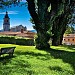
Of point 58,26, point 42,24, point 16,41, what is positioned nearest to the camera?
point 42,24

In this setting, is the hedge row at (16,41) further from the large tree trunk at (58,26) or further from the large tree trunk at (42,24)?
the large tree trunk at (42,24)

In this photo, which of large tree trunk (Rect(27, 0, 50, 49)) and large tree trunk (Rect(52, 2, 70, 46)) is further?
large tree trunk (Rect(52, 2, 70, 46))

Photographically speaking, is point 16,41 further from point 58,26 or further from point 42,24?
point 42,24

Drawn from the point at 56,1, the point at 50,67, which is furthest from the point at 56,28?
the point at 50,67

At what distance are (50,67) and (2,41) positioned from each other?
42.9m

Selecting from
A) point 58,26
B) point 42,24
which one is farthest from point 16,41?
point 42,24

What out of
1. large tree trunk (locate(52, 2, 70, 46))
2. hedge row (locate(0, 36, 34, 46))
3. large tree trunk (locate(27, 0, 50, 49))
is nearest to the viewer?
large tree trunk (locate(27, 0, 50, 49))

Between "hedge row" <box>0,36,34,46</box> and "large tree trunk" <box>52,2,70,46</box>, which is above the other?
"large tree trunk" <box>52,2,70,46</box>

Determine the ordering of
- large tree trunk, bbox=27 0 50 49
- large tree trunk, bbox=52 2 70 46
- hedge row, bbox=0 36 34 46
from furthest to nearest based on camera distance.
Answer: hedge row, bbox=0 36 34 46
large tree trunk, bbox=52 2 70 46
large tree trunk, bbox=27 0 50 49

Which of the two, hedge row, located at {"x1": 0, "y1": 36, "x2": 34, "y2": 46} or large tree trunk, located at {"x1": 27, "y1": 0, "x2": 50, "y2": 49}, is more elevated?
large tree trunk, located at {"x1": 27, "y1": 0, "x2": 50, "y2": 49}

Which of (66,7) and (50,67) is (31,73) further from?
(66,7)

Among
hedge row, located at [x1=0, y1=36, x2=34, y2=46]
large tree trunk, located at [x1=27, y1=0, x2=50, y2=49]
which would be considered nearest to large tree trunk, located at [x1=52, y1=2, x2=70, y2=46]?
hedge row, located at [x1=0, y1=36, x2=34, y2=46]

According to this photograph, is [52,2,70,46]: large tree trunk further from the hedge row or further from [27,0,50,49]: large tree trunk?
[27,0,50,49]: large tree trunk

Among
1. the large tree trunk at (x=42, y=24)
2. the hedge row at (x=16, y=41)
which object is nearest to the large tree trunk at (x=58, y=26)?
the hedge row at (x=16, y=41)
